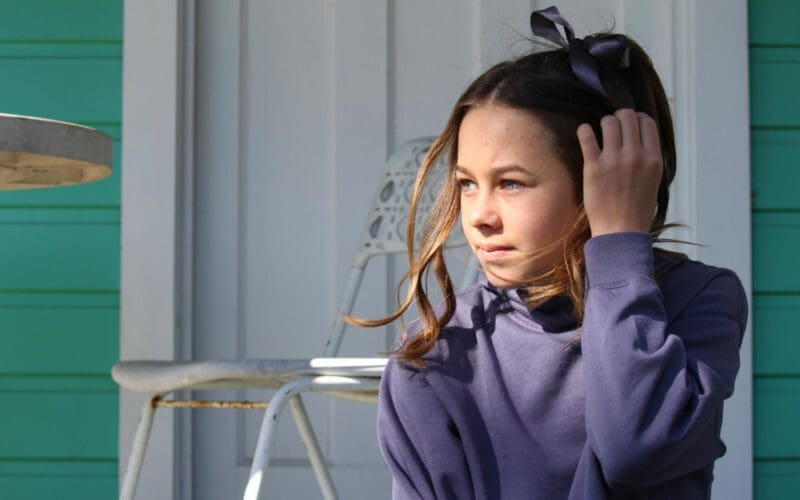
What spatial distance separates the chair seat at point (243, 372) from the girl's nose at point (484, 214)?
2.00 ft

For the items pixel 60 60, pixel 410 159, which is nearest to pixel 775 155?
pixel 410 159

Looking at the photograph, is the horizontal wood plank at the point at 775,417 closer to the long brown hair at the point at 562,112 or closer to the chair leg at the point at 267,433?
the chair leg at the point at 267,433

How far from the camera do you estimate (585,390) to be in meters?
1.04

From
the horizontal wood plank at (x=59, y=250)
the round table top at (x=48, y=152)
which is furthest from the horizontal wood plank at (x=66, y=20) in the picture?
the round table top at (x=48, y=152)

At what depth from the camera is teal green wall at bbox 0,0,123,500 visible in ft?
8.73

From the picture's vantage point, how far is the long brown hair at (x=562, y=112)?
1.13 meters

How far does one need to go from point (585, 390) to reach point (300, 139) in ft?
5.90

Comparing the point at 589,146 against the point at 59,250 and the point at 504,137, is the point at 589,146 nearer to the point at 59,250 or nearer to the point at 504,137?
the point at 504,137

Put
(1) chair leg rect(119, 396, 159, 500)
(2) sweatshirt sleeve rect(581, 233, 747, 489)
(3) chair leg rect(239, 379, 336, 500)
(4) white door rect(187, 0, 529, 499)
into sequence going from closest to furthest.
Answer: (2) sweatshirt sleeve rect(581, 233, 747, 489) < (3) chair leg rect(239, 379, 336, 500) < (1) chair leg rect(119, 396, 159, 500) < (4) white door rect(187, 0, 529, 499)

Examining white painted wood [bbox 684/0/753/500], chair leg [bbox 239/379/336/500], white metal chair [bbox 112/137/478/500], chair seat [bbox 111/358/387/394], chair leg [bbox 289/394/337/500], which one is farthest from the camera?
white painted wood [bbox 684/0/753/500]

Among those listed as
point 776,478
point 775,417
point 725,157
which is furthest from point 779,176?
point 776,478

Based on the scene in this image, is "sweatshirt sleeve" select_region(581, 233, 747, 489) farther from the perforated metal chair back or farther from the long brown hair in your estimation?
the perforated metal chair back

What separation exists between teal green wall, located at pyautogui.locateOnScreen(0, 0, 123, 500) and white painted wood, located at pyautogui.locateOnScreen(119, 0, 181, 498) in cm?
5

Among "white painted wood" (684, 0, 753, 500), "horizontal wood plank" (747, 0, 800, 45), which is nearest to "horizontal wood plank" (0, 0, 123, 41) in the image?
"white painted wood" (684, 0, 753, 500)
